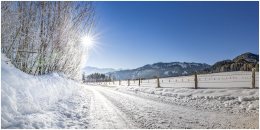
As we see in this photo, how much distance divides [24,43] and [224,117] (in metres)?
7.22

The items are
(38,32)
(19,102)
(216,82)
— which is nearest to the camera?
(19,102)

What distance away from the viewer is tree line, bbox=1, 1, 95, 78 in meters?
8.89

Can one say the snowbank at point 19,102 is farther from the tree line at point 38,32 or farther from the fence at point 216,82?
the fence at point 216,82

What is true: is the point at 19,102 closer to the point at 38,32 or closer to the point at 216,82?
the point at 38,32

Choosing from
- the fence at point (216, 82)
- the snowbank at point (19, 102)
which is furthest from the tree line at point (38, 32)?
the fence at point (216, 82)

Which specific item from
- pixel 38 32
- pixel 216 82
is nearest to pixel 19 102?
pixel 38 32

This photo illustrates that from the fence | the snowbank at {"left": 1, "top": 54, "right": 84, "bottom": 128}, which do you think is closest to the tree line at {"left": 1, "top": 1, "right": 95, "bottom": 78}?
the snowbank at {"left": 1, "top": 54, "right": 84, "bottom": 128}

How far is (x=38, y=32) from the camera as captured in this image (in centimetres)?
1037

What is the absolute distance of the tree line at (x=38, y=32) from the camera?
8.89m

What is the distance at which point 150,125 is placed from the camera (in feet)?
21.6

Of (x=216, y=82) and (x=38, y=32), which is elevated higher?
(x=38, y=32)

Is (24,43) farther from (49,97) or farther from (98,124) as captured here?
(98,124)

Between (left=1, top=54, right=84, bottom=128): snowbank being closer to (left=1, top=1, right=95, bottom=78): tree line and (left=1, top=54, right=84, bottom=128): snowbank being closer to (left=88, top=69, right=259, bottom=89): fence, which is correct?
(left=1, top=1, right=95, bottom=78): tree line

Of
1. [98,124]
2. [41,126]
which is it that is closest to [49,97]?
[98,124]
